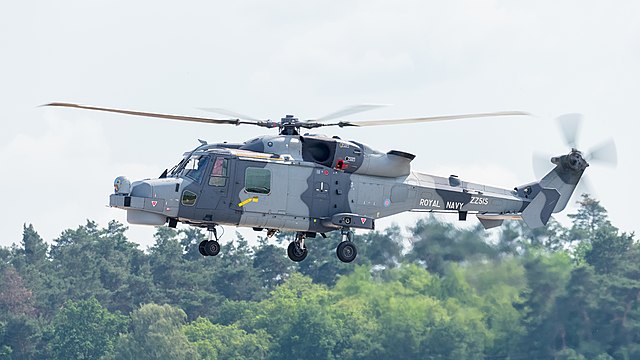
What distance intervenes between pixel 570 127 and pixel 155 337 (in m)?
49.5

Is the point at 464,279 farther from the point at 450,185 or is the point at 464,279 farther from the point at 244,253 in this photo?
the point at 244,253

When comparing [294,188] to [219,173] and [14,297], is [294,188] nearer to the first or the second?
[219,173]

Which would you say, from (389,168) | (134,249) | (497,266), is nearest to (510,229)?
(497,266)

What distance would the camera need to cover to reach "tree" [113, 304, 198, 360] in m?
90.8

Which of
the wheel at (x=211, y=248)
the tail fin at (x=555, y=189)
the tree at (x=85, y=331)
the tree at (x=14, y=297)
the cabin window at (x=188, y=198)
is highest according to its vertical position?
the tail fin at (x=555, y=189)

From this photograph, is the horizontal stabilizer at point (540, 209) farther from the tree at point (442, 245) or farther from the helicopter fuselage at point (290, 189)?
the tree at point (442, 245)

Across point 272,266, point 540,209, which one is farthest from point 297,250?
point 272,266

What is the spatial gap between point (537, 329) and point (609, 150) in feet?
100

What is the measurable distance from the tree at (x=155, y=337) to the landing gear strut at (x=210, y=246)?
5019 cm

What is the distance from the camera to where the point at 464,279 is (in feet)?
225

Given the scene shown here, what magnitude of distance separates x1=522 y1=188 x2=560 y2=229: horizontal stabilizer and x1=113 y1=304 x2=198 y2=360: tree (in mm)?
47841

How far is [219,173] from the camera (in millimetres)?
39906

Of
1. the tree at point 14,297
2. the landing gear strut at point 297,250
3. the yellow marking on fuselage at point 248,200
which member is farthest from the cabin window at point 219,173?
the tree at point 14,297

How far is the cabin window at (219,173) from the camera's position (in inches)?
1570
